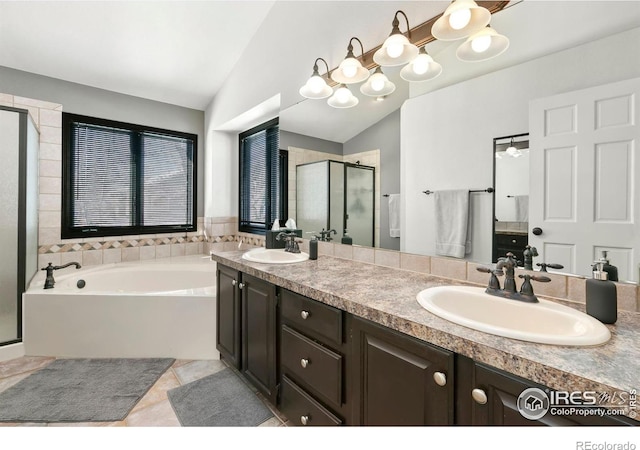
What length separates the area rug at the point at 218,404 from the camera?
1636 millimetres

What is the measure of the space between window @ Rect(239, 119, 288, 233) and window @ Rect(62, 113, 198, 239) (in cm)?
65

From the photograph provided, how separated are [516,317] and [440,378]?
0.42m

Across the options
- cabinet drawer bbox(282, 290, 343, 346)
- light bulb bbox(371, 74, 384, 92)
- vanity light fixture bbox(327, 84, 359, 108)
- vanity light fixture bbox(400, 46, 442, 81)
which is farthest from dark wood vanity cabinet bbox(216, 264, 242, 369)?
vanity light fixture bbox(400, 46, 442, 81)

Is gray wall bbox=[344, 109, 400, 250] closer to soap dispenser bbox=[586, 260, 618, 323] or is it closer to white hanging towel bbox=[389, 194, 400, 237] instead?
white hanging towel bbox=[389, 194, 400, 237]

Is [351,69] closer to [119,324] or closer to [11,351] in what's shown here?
[119,324]

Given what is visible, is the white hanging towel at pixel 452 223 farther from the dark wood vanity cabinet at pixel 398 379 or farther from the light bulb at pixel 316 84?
the light bulb at pixel 316 84

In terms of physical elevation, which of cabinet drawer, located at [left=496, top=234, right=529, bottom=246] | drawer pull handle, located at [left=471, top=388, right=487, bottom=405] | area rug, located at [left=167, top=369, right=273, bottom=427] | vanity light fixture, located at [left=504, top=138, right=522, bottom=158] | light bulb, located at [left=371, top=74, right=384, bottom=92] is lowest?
area rug, located at [left=167, top=369, right=273, bottom=427]

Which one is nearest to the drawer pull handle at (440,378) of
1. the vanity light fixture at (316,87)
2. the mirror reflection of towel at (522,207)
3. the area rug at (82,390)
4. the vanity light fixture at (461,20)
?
the mirror reflection of towel at (522,207)

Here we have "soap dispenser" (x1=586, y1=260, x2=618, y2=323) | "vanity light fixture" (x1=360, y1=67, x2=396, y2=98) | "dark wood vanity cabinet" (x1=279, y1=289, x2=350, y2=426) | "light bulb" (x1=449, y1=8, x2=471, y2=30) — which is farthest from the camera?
"vanity light fixture" (x1=360, y1=67, x2=396, y2=98)

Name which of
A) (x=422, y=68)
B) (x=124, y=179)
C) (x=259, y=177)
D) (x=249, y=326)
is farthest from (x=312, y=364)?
(x=124, y=179)

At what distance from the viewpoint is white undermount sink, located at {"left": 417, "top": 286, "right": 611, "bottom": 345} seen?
76 cm

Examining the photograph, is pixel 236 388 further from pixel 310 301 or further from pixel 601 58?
pixel 601 58

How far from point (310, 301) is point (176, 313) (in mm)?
1543

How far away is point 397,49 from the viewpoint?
5.08 ft
